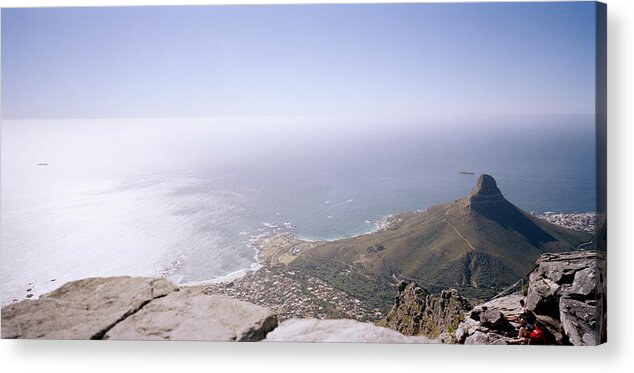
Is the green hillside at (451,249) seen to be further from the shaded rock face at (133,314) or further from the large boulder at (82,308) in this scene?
the large boulder at (82,308)

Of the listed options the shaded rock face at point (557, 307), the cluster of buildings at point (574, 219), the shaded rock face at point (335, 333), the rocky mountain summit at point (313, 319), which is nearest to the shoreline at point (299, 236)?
the cluster of buildings at point (574, 219)

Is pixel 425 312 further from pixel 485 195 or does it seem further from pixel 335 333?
pixel 485 195

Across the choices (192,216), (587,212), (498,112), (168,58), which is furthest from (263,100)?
(587,212)

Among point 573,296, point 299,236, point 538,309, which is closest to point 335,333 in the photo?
point 299,236

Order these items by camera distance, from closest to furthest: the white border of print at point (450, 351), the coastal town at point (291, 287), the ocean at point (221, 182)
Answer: the white border of print at point (450, 351), the coastal town at point (291, 287), the ocean at point (221, 182)

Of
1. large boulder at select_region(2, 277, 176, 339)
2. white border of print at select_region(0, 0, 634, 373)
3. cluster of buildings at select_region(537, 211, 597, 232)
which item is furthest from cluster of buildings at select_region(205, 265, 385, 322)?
cluster of buildings at select_region(537, 211, 597, 232)
